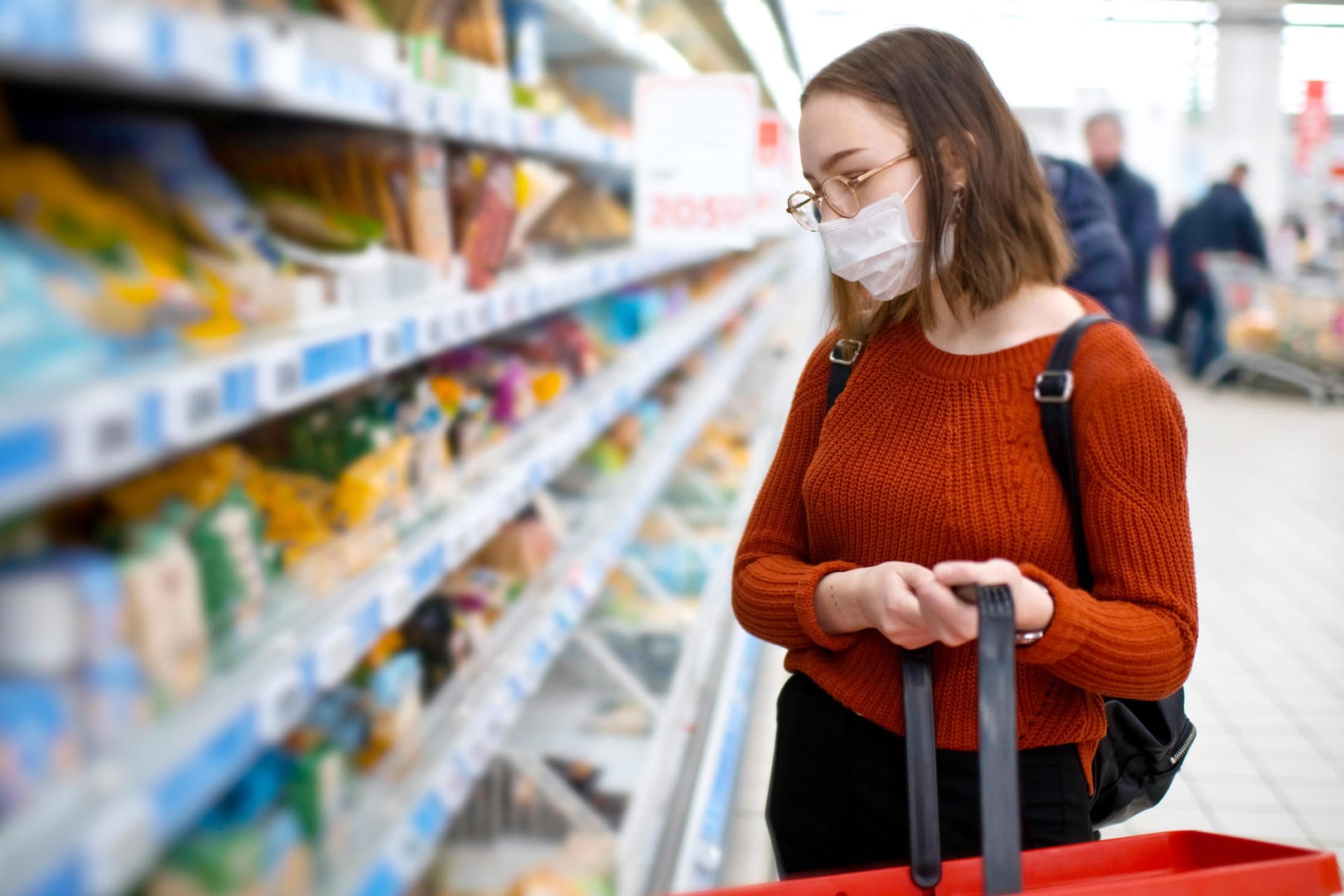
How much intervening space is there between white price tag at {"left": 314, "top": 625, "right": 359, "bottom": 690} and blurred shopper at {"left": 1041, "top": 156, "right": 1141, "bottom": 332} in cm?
195

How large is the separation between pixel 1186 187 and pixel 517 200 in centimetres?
1679

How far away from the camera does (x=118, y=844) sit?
0.77 meters

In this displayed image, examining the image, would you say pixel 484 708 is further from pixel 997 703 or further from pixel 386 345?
pixel 997 703

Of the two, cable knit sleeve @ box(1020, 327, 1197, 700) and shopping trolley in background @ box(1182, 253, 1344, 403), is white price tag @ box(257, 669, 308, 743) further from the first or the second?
shopping trolley in background @ box(1182, 253, 1344, 403)

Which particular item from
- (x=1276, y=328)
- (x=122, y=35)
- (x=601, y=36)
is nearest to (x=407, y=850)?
(x=122, y=35)

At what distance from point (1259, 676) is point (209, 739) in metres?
3.80

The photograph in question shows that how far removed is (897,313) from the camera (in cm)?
137

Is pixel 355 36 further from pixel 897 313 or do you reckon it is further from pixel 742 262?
pixel 742 262

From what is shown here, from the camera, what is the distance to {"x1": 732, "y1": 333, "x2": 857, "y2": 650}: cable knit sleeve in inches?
53.1

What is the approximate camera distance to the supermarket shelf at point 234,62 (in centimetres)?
70

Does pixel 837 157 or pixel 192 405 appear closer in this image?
pixel 192 405

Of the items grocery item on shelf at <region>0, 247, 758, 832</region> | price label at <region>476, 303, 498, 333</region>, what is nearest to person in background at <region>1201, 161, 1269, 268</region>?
grocery item on shelf at <region>0, 247, 758, 832</region>

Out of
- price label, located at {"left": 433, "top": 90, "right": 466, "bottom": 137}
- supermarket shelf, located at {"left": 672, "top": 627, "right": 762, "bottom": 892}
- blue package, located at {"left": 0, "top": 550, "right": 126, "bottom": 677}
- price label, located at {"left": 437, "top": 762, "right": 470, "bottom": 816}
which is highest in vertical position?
price label, located at {"left": 433, "top": 90, "right": 466, "bottom": 137}

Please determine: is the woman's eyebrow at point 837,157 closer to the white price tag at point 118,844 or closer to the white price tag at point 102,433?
the white price tag at point 102,433
